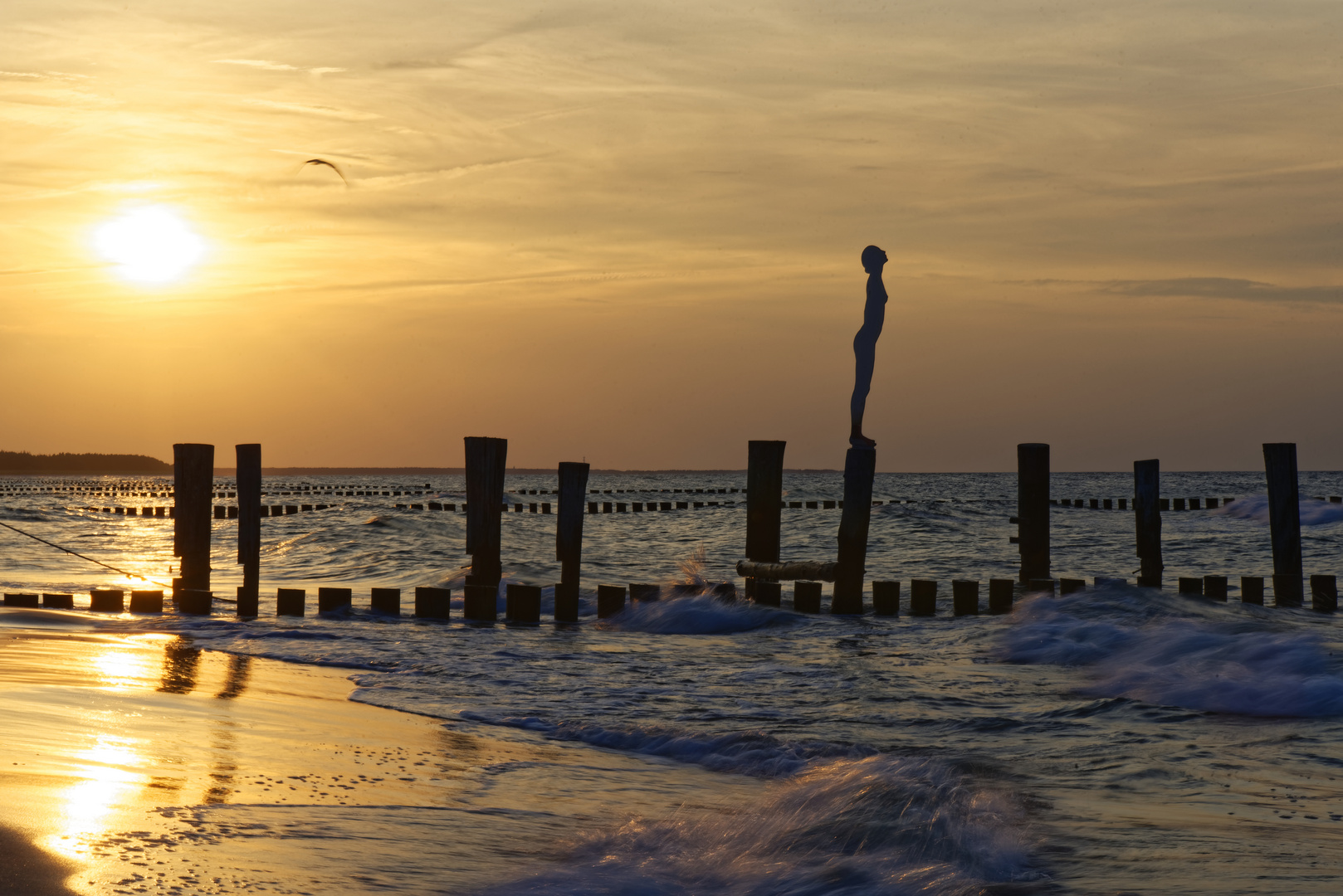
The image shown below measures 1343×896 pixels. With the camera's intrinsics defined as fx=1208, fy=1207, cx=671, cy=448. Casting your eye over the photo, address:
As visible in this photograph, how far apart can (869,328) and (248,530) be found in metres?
6.78

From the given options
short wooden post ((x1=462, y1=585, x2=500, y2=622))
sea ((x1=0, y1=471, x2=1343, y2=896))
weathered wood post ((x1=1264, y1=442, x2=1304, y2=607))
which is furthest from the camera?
weathered wood post ((x1=1264, y1=442, x2=1304, y2=607))

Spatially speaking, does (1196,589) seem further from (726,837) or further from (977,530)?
(977,530)

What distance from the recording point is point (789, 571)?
12.0 m

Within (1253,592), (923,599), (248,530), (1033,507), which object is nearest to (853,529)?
(923,599)

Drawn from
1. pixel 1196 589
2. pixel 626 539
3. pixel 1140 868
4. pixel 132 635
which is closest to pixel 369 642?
pixel 132 635

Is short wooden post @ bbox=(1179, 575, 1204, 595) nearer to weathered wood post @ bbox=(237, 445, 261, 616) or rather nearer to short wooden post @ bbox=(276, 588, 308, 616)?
short wooden post @ bbox=(276, 588, 308, 616)

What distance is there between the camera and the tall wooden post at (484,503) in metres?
13.0

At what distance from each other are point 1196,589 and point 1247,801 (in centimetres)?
881

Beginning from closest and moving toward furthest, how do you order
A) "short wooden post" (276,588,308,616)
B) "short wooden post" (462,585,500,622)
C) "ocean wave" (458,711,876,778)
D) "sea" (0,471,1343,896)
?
1. "sea" (0,471,1343,896)
2. "ocean wave" (458,711,876,778)
3. "short wooden post" (462,585,500,622)
4. "short wooden post" (276,588,308,616)

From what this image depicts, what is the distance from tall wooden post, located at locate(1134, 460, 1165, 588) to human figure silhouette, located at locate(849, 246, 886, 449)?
5673mm

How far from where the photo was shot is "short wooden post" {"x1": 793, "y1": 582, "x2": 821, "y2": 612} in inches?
505

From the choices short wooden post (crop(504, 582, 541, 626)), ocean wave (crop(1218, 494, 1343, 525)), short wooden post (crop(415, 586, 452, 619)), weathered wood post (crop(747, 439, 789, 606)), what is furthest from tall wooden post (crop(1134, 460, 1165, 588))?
ocean wave (crop(1218, 494, 1343, 525))

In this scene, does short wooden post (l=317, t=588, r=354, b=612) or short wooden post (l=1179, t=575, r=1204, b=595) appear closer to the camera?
short wooden post (l=317, t=588, r=354, b=612)

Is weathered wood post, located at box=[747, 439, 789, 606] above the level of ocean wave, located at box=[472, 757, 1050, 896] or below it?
above
